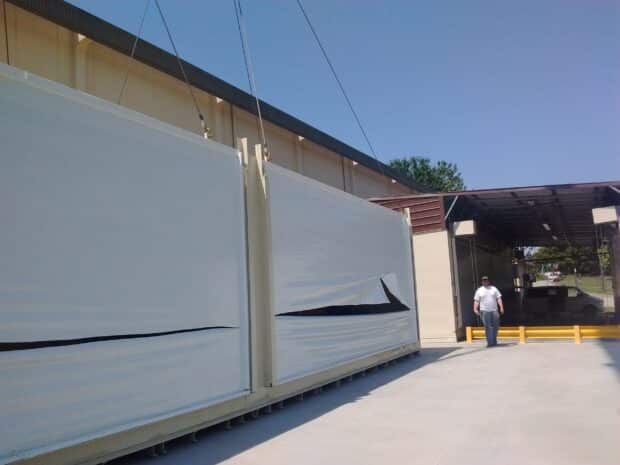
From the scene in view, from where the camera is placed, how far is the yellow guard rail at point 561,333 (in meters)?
12.9

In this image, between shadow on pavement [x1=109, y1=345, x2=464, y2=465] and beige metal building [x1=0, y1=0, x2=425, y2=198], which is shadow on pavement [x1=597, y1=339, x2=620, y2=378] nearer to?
shadow on pavement [x1=109, y1=345, x2=464, y2=465]

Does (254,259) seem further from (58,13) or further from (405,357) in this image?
(405,357)

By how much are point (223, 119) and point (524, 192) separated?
7.61 m

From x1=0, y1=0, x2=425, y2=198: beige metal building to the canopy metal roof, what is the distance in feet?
11.3

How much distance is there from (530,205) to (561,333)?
4.38 m

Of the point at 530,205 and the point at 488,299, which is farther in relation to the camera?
the point at 530,205

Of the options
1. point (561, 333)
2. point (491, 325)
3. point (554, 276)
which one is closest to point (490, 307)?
point (491, 325)

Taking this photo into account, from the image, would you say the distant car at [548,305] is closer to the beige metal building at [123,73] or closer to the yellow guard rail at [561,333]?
the yellow guard rail at [561,333]

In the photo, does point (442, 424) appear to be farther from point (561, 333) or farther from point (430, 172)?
point (430, 172)

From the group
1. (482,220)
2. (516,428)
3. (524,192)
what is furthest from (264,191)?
(482,220)

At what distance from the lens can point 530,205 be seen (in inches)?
644

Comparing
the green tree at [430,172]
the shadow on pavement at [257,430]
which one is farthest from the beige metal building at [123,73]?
the green tree at [430,172]

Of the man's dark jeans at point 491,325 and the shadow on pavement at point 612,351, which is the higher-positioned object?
the man's dark jeans at point 491,325

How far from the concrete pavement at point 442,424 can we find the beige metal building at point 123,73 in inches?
224
